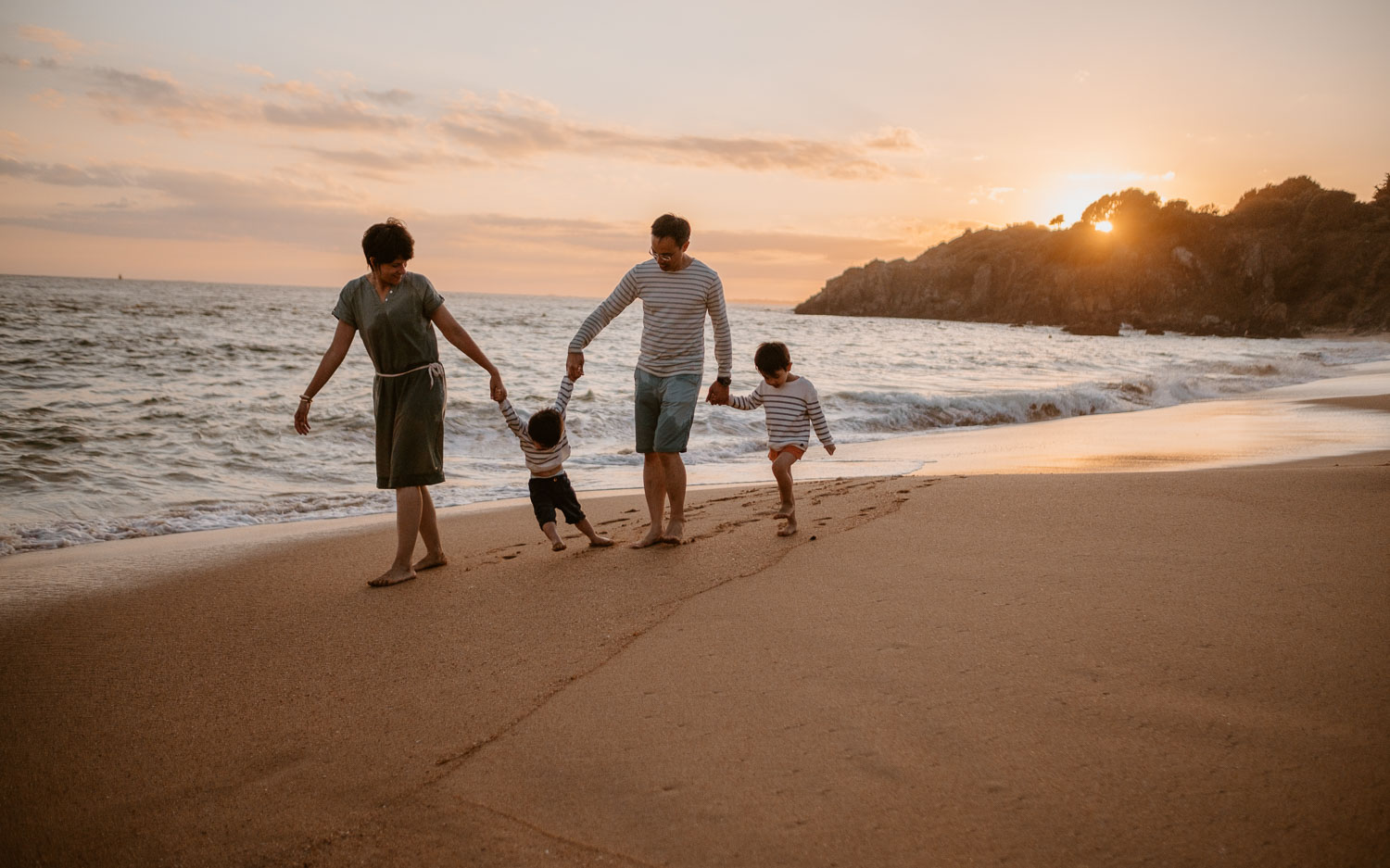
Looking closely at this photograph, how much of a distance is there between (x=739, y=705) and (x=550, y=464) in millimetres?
2520

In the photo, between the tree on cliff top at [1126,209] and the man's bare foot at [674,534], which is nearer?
the man's bare foot at [674,534]

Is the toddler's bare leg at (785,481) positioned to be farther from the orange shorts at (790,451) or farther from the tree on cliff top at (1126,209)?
the tree on cliff top at (1126,209)

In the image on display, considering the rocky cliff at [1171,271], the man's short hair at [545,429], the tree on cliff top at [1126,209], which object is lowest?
the man's short hair at [545,429]

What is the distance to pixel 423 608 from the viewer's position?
12.6 feet

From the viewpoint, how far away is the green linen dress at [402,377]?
4191mm

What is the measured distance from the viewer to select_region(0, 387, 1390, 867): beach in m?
1.96

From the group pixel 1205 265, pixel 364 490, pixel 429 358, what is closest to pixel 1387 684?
pixel 429 358

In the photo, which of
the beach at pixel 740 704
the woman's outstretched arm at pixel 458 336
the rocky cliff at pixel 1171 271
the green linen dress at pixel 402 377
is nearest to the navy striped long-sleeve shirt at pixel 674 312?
the woman's outstretched arm at pixel 458 336

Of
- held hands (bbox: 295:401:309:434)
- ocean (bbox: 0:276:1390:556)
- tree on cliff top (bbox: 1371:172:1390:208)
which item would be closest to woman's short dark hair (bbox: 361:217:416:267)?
held hands (bbox: 295:401:309:434)

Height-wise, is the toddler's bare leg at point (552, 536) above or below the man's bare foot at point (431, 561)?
above

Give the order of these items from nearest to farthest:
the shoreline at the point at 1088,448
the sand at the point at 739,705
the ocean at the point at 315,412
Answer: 1. the sand at the point at 739,705
2. the ocean at the point at 315,412
3. the shoreline at the point at 1088,448

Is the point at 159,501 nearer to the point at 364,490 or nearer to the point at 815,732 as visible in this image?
the point at 364,490

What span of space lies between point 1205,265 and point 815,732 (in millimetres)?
79917

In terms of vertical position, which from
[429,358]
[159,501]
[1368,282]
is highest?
[1368,282]
